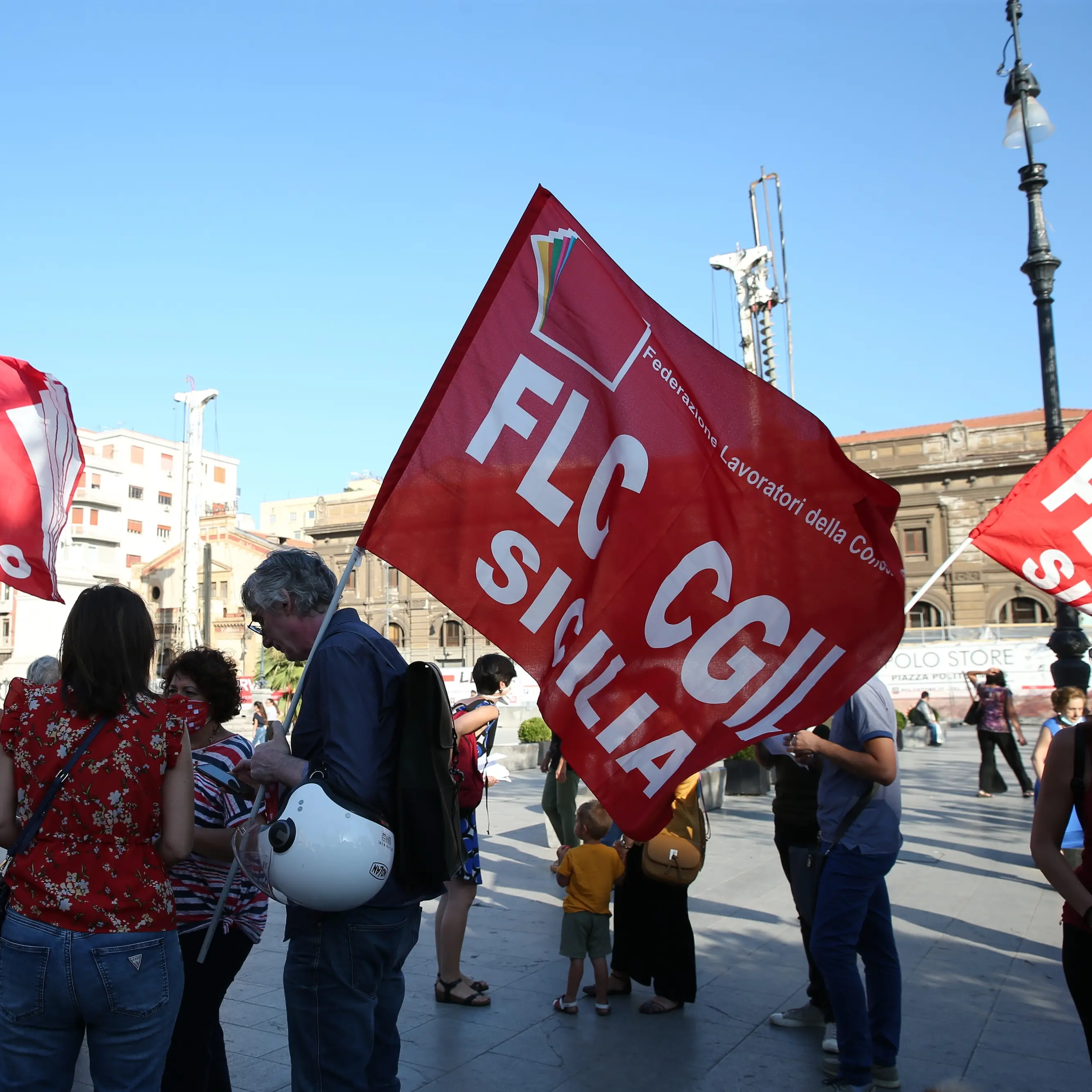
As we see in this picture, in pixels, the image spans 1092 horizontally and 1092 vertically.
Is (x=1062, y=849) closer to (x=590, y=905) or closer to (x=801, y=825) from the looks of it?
(x=801, y=825)

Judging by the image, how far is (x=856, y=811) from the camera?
13.4 feet

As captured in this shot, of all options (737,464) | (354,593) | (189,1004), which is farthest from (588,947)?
(354,593)

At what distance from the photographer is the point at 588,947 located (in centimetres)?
510

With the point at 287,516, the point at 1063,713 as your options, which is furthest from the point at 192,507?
the point at 287,516

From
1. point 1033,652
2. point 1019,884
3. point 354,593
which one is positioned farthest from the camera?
point 354,593

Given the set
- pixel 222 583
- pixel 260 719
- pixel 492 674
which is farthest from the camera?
pixel 222 583

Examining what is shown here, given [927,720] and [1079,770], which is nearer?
[1079,770]

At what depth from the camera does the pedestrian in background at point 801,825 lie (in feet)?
15.7

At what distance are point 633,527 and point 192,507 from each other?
31.9 meters

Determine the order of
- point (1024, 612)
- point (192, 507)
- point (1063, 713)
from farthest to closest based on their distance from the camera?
point (1024, 612) < point (192, 507) < point (1063, 713)

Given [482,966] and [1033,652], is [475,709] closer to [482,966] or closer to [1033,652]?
[482,966]

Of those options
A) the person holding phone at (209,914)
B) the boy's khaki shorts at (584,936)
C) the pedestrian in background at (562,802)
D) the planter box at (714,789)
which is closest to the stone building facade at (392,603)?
the planter box at (714,789)

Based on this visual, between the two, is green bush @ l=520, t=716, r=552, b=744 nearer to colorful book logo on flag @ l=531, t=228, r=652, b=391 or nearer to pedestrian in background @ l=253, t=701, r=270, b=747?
pedestrian in background @ l=253, t=701, r=270, b=747

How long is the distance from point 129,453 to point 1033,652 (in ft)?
256
